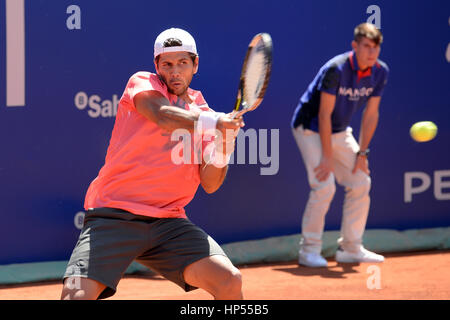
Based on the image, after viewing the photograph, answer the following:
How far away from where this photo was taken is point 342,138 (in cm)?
564

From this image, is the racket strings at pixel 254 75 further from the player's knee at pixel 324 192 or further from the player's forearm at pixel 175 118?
the player's knee at pixel 324 192

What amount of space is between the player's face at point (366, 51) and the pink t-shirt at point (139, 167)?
2.41m

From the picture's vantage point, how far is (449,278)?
5.31 m

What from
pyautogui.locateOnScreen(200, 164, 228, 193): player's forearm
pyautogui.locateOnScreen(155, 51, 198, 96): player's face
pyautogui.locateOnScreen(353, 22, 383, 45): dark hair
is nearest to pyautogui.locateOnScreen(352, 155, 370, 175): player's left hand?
pyautogui.locateOnScreen(353, 22, 383, 45): dark hair

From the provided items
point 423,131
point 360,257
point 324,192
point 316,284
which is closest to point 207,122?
point 316,284

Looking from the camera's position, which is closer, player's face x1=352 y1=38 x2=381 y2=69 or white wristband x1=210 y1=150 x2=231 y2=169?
white wristband x1=210 y1=150 x2=231 y2=169

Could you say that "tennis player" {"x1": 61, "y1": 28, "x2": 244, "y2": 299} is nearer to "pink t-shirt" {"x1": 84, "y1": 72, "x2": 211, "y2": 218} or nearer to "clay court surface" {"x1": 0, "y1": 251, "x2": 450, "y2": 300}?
"pink t-shirt" {"x1": 84, "y1": 72, "x2": 211, "y2": 218}

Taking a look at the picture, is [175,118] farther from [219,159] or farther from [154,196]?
[154,196]

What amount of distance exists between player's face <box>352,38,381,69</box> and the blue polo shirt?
0.24 ft

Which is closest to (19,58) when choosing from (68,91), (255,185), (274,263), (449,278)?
(68,91)

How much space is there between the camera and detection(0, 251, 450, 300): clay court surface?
15.8 feet

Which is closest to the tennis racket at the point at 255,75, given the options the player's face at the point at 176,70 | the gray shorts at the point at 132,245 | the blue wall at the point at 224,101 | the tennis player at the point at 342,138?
the player's face at the point at 176,70
